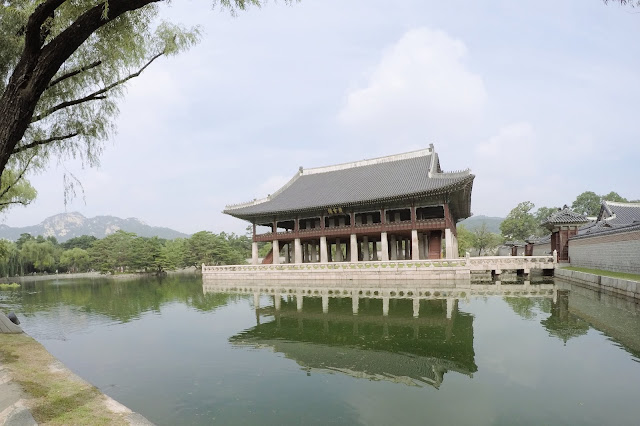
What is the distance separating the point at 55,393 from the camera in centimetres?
555

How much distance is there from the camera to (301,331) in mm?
11859

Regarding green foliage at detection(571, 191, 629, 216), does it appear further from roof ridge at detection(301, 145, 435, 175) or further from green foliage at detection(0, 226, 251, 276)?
green foliage at detection(0, 226, 251, 276)

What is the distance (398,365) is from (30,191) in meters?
21.7

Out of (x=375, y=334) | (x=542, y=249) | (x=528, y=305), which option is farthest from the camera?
(x=542, y=249)

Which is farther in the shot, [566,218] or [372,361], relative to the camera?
[566,218]

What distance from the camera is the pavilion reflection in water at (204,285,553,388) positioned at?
7.84 meters

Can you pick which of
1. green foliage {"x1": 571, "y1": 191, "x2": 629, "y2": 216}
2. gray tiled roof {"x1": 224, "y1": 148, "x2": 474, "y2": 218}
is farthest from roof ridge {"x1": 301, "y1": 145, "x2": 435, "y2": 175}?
green foliage {"x1": 571, "y1": 191, "x2": 629, "y2": 216}

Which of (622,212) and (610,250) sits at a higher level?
(622,212)

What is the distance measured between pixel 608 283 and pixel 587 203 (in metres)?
77.9

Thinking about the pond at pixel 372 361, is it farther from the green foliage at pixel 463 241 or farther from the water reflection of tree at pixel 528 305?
the green foliage at pixel 463 241

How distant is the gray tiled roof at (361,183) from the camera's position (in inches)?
1110

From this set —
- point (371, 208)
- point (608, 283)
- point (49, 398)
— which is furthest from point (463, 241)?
point (49, 398)

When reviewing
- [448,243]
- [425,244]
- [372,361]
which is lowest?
[372,361]

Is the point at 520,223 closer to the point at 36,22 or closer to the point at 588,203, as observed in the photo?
the point at 588,203
